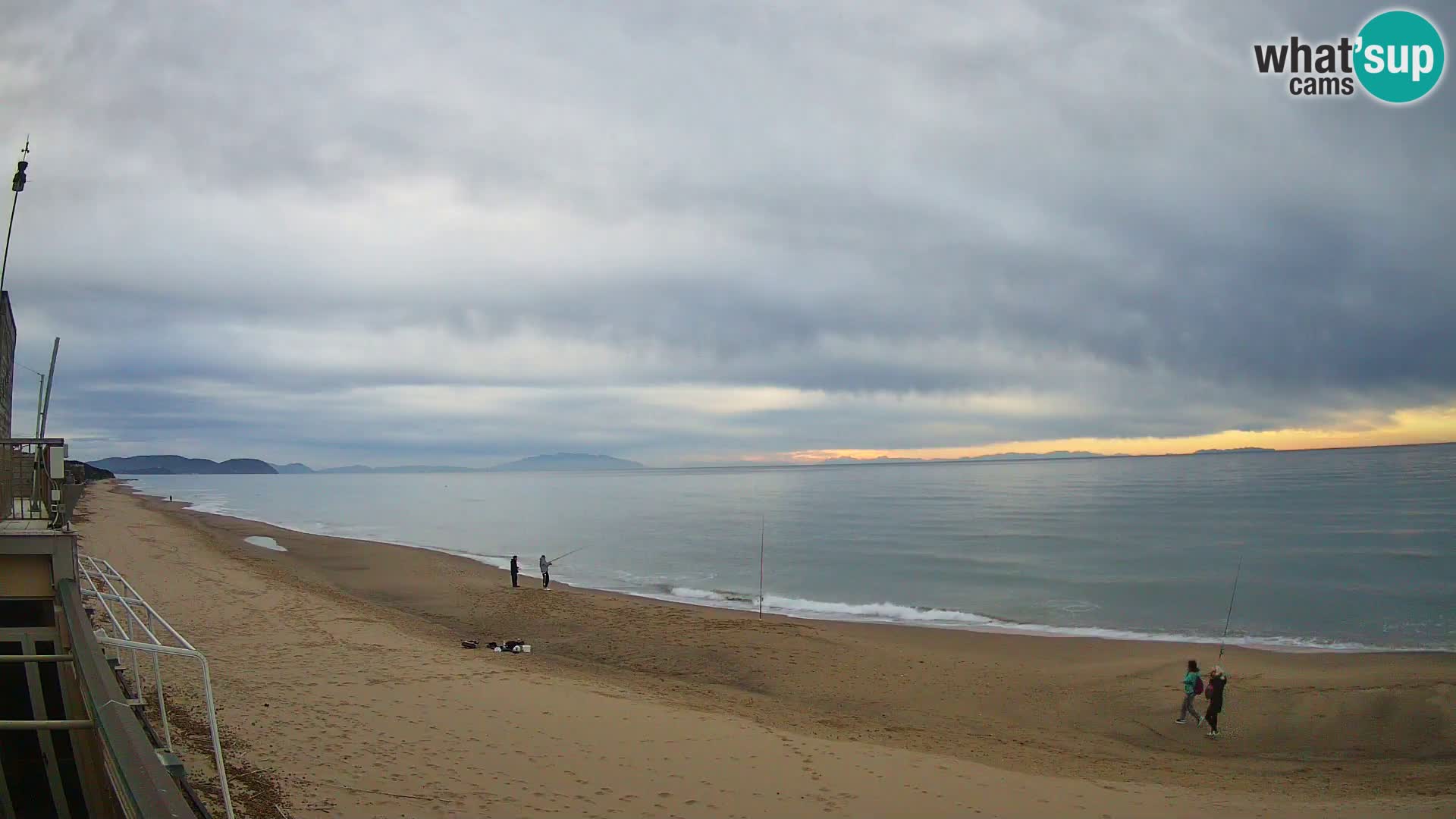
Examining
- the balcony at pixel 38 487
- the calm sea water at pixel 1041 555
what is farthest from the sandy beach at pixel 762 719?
the calm sea water at pixel 1041 555

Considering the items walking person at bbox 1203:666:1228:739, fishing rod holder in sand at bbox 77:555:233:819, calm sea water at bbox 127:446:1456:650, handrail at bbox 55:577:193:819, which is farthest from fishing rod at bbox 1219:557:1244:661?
handrail at bbox 55:577:193:819

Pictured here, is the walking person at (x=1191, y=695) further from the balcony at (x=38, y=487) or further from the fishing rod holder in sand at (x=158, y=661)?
the balcony at (x=38, y=487)

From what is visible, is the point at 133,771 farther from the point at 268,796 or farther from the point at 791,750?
the point at 791,750

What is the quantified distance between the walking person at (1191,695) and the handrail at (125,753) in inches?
575

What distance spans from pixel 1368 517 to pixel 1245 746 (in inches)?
2104

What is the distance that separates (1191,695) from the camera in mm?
13773

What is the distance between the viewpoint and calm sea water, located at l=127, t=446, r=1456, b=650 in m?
25.0

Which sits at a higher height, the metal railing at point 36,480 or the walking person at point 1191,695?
the metal railing at point 36,480

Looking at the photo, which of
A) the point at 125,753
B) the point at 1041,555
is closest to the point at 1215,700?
the point at 125,753

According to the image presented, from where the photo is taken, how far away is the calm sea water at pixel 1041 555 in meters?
25.0

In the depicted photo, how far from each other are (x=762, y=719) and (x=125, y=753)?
31.9 feet

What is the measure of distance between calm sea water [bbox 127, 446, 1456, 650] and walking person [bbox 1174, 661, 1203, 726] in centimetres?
884

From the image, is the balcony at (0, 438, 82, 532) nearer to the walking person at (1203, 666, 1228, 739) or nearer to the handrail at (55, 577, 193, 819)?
the handrail at (55, 577, 193, 819)

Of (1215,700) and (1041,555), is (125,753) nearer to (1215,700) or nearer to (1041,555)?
(1215,700)
